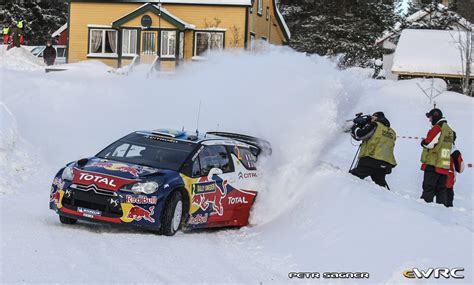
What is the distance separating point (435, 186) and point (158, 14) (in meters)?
25.2

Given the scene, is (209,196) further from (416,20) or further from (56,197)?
(416,20)

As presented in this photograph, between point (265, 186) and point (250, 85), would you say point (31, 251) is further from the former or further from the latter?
point (250, 85)

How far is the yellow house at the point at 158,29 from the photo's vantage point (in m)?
35.9

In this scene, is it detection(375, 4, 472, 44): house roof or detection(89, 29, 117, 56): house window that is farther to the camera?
detection(375, 4, 472, 44): house roof

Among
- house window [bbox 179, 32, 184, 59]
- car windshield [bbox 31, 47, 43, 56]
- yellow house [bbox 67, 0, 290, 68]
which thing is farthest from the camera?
car windshield [bbox 31, 47, 43, 56]

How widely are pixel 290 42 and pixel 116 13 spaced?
55.6 ft

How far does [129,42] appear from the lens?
121 feet

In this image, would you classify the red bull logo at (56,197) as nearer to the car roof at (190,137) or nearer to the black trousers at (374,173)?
the car roof at (190,137)

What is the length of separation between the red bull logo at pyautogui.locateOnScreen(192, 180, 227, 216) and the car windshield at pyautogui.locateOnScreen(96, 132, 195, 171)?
425 millimetres

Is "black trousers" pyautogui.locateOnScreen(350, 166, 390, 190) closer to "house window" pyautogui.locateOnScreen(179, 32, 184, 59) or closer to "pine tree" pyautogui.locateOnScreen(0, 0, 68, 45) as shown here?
"house window" pyautogui.locateOnScreen(179, 32, 184, 59)

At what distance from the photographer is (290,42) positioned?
5106 centimetres

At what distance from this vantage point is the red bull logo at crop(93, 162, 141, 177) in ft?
29.7

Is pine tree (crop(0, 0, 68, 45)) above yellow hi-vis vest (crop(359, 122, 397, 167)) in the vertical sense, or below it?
above

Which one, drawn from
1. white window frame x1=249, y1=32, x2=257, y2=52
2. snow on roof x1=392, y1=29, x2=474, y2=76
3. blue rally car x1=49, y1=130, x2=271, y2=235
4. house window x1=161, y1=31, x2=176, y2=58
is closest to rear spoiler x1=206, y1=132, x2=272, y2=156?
blue rally car x1=49, y1=130, x2=271, y2=235
